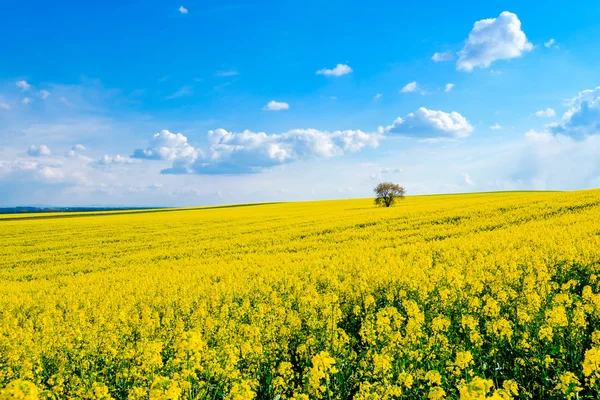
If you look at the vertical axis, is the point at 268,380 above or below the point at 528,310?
below

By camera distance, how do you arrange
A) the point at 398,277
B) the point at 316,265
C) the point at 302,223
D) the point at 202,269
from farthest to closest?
1. the point at 302,223
2. the point at 202,269
3. the point at 316,265
4. the point at 398,277

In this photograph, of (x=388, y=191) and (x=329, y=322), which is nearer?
(x=329, y=322)

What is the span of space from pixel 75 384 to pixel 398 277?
7.38 metres

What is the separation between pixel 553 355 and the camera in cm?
514

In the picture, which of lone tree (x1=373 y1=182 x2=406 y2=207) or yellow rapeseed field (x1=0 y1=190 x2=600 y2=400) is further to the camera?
lone tree (x1=373 y1=182 x2=406 y2=207)

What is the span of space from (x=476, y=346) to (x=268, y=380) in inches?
113

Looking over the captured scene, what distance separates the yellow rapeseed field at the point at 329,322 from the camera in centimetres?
430

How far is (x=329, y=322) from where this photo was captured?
6.72 m

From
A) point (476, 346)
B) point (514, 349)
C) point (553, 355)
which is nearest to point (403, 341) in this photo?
point (476, 346)

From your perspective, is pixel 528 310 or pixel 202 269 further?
pixel 202 269

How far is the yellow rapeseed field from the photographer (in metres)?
4.30

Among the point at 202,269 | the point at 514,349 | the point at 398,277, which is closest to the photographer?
the point at 514,349

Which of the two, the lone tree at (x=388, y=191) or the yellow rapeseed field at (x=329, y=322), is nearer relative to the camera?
the yellow rapeseed field at (x=329, y=322)

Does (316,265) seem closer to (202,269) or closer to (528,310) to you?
(202,269)
